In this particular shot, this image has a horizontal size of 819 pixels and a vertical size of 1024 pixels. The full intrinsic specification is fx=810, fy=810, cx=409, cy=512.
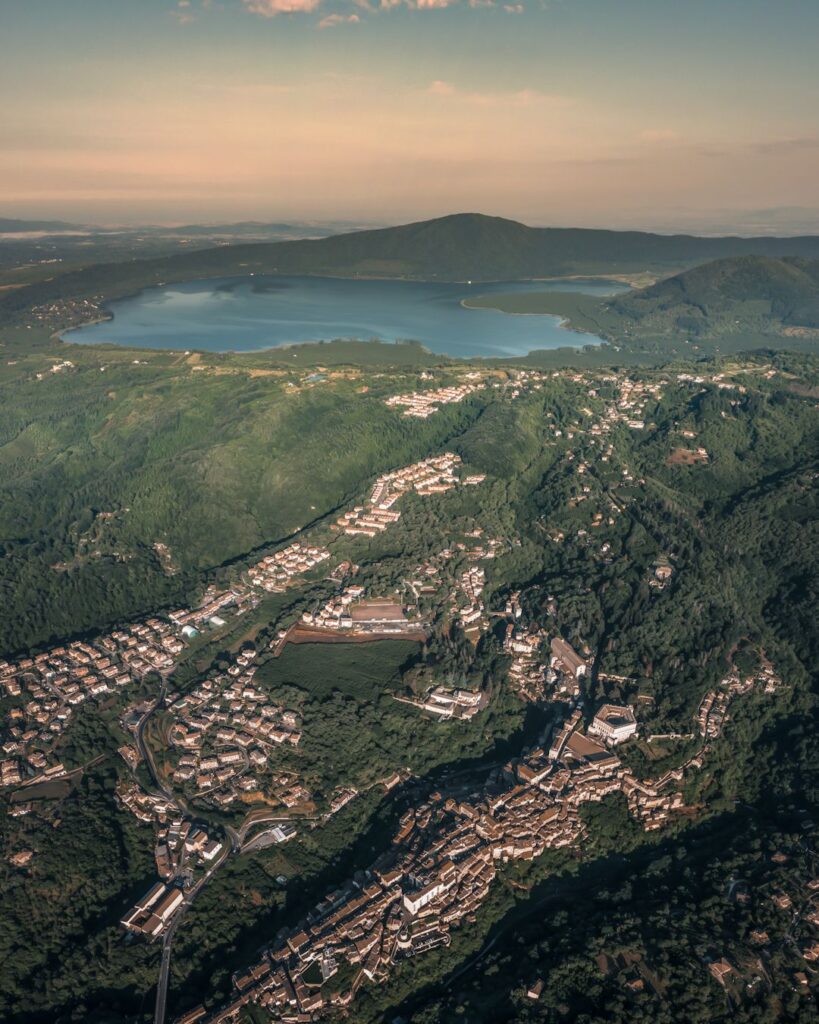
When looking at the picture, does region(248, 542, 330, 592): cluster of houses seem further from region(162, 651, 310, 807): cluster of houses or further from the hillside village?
the hillside village

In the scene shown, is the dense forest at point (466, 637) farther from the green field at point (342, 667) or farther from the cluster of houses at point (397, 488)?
the cluster of houses at point (397, 488)

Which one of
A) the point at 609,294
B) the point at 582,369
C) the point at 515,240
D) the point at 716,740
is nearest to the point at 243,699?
the point at 716,740

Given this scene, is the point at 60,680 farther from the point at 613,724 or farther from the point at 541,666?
the point at 613,724

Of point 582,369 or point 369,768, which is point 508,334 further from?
point 369,768

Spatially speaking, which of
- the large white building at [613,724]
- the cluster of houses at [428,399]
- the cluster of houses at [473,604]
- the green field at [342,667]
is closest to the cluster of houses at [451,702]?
the green field at [342,667]

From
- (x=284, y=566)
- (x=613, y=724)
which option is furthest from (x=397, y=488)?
(x=613, y=724)

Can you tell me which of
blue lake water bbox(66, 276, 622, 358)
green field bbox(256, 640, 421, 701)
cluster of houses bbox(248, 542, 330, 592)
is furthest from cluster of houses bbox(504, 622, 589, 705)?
blue lake water bbox(66, 276, 622, 358)
